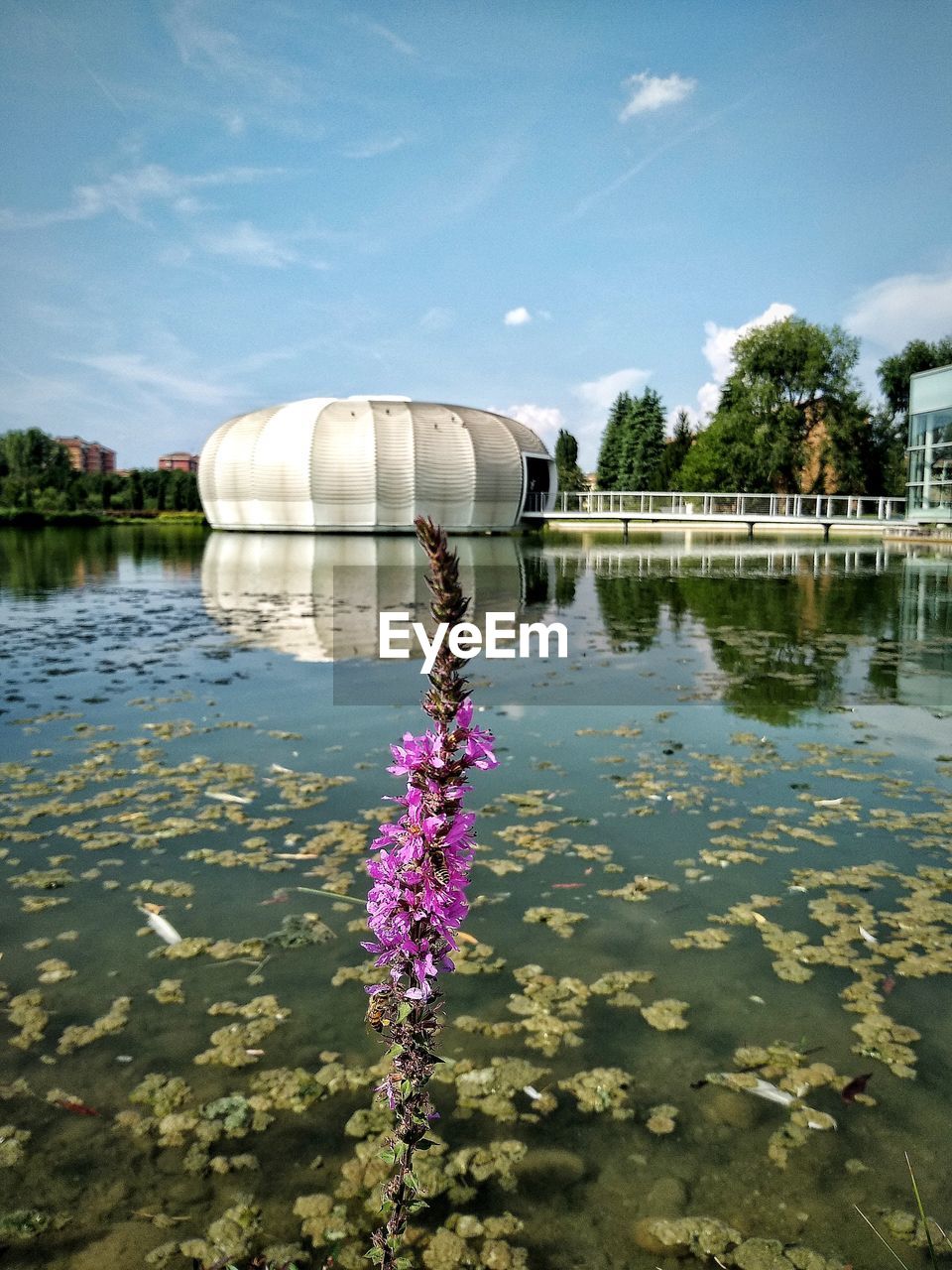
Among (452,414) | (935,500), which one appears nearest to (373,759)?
(935,500)

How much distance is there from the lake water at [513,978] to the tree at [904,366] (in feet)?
190

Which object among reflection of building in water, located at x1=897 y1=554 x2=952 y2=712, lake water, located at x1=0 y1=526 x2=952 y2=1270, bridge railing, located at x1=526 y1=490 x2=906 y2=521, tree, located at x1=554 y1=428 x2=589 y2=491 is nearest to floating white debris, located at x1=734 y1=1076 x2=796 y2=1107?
lake water, located at x1=0 y1=526 x2=952 y2=1270

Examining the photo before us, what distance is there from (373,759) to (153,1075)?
335cm

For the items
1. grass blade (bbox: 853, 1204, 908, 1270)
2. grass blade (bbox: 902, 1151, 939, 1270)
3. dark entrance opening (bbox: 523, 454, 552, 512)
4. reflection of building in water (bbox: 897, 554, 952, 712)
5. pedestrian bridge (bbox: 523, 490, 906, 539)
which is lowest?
grass blade (bbox: 853, 1204, 908, 1270)

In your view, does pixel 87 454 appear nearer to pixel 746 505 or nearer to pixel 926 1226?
pixel 746 505

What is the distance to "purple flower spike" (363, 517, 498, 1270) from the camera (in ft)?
4.86

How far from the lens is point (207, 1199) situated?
2367mm

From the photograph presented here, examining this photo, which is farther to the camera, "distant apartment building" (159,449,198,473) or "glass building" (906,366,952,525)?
"distant apartment building" (159,449,198,473)

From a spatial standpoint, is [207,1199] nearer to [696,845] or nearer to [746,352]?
[696,845]

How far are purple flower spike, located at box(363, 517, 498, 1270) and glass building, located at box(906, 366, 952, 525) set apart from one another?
38849 millimetres

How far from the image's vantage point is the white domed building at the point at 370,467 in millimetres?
51562

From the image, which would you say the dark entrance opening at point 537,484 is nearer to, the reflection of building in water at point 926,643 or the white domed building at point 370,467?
the white domed building at point 370,467
